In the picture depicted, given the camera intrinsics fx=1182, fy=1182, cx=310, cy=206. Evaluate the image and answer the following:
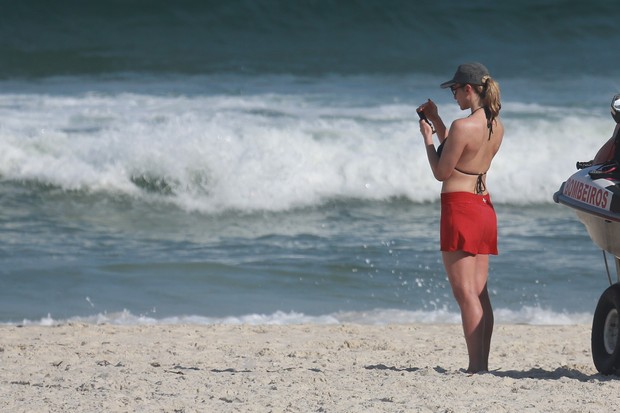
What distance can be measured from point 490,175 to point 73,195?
14.0ft

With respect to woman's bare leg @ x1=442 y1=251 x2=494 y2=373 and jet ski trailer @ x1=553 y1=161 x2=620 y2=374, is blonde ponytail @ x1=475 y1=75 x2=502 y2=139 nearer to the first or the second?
jet ski trailer @ x1=553 y1=161 x2=620 y2=374

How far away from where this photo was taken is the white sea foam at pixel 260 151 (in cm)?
1164

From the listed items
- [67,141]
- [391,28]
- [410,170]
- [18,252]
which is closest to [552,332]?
[18,252]

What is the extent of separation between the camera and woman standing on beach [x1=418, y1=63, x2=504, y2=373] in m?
4.93

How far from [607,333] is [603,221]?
626 mm

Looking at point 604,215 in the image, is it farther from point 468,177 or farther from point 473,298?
point 473,298

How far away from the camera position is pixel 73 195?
11.3m

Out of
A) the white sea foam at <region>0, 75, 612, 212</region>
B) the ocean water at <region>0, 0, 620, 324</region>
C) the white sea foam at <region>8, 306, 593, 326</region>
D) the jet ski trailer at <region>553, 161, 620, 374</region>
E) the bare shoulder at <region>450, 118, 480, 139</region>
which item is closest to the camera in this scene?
the jet ski trailer at <region>553, 161, 620, 374</region>

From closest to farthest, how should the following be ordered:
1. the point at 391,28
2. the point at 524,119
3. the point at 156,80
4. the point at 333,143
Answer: the point at 333,143
the point at 524,119
the point at 156,80
the point at 391,28

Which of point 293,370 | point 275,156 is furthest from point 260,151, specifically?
point 293,370

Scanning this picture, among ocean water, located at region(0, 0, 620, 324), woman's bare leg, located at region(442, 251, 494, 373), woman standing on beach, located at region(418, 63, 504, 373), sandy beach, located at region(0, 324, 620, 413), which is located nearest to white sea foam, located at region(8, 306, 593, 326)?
ocean water, located at region(0, 0, 620, 324)

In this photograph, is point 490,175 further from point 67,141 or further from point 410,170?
point 67,141

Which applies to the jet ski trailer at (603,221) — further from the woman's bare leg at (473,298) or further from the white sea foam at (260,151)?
the white sea foam at (260,151)

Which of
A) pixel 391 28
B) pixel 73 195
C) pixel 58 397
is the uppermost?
pixel 391 28
